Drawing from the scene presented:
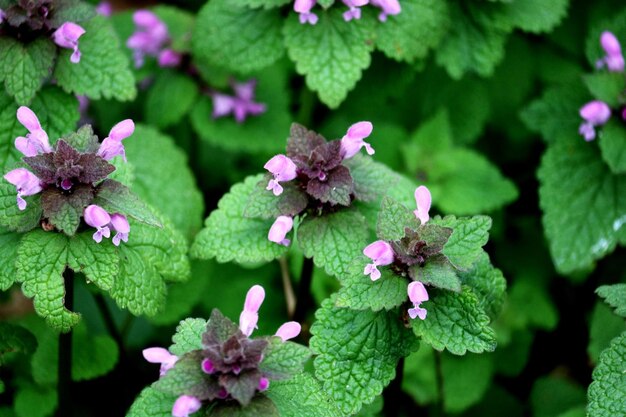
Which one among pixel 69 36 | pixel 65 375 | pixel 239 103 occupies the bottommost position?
pixel 65 375

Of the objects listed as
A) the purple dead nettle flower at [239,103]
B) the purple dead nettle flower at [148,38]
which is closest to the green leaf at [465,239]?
the purple dead nettle flower at [239,103]

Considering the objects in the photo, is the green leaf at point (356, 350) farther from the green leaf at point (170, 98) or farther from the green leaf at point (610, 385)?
the green leaf at point (170, 98)

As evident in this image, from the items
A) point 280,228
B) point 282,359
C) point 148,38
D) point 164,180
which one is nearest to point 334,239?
point 280,228

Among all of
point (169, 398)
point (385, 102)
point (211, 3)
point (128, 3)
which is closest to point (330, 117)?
point (385, 102)

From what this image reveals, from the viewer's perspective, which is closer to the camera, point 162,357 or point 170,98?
point 162,357

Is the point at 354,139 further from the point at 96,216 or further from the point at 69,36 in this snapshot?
the point at 69,36
